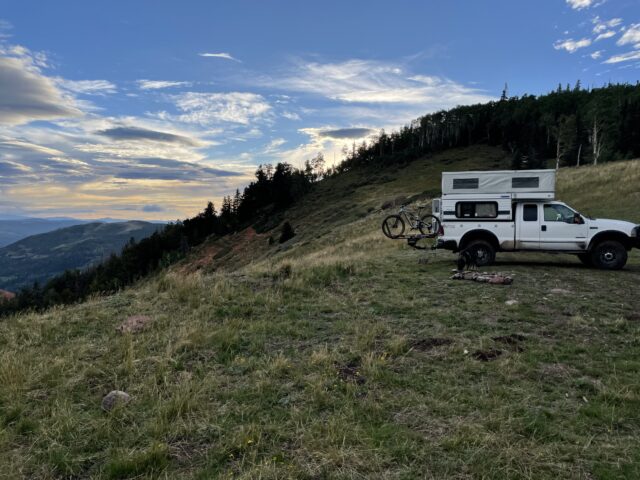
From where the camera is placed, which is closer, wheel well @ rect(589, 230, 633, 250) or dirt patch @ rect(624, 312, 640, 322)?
dirt patch @ rect(624, 312, 640, 322)

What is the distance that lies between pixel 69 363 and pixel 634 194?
31732 millimetres

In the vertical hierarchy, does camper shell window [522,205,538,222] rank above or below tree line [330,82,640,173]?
below

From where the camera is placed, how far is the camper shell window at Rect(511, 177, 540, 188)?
548 inches

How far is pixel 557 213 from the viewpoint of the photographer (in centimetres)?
1365

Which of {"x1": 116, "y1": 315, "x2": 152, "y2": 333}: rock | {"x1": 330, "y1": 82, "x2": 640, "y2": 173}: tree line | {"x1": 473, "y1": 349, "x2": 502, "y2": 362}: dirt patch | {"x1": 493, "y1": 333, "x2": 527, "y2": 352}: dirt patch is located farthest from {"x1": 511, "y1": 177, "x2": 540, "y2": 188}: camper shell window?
{"x1": 330, "y1": 82, "x2": 640, "y2": 173}: tree line

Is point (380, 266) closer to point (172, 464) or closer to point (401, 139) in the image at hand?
point (172, 464)

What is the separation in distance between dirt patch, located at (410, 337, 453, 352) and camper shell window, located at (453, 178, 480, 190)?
887 centimetres

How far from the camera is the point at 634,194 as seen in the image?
→ 2623cm

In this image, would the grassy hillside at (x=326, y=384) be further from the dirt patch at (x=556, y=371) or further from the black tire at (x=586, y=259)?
the black tire at (x=586, y=259)

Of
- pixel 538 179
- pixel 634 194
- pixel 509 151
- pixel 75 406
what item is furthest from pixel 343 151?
pixel 75 406

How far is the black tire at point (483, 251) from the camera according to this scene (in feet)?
46.5

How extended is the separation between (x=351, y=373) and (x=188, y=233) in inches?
4212

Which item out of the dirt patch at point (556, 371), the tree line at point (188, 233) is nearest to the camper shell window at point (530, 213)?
the dirt patch at point (556, 371)

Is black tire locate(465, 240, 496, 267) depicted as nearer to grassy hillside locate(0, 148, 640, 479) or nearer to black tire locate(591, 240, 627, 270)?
black tire locate(591, 240, 627, 270)
